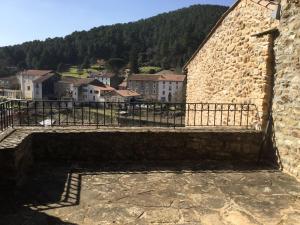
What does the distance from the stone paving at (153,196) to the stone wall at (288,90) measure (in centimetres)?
47

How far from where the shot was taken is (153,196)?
485 cm

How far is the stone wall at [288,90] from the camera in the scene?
5.72 metres

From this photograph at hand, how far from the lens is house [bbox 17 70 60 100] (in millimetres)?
72581

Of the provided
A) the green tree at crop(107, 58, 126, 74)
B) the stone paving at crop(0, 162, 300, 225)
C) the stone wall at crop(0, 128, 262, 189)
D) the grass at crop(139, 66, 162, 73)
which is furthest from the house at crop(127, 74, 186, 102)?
the stone paving at crop(0, 162, 300, 225)

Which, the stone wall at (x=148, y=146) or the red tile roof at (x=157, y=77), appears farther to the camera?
the red tile roof at (x=157, y=77)

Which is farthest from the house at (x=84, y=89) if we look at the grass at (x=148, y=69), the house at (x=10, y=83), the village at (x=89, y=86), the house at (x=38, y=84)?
the house at (x=10, y=83)

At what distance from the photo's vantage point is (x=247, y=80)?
26.0 ft

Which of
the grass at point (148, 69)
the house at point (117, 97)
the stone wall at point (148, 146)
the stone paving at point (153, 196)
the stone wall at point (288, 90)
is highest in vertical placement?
the grass at point (148, 69)

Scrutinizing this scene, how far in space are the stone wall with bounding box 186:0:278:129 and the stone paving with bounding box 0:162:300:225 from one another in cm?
200

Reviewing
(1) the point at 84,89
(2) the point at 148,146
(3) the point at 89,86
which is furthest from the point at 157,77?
(2) the point at 148,146

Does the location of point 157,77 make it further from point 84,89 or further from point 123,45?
point 123,45

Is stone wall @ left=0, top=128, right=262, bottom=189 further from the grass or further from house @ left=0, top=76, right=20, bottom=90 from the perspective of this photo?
house @ left=0, top=76, right=20, bottom=90

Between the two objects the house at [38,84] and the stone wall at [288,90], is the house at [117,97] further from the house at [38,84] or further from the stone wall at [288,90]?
the stone wall at [288,90]

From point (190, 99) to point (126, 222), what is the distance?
996 centimetres
